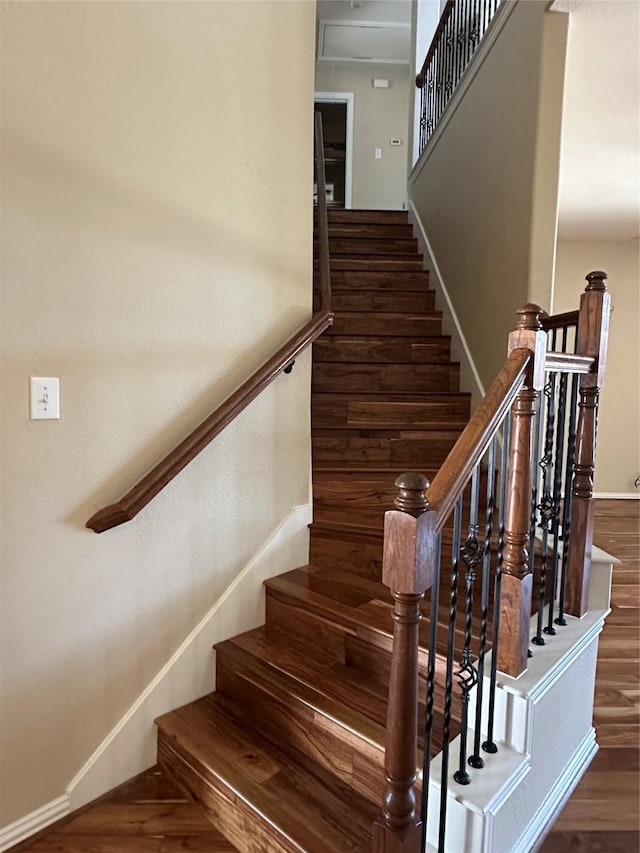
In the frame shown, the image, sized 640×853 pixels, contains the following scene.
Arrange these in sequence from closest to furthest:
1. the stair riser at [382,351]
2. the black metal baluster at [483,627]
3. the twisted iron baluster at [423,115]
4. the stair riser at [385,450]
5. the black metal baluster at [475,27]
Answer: the black metal baluster at [483,627] → the stair riser at [385,450] → the stair riser at [382,351] → the black metal baluster at [475,27] → the twisted iron baluster at [423,115]

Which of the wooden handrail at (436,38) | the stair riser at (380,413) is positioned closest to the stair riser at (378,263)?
the stair riser at (380,413)

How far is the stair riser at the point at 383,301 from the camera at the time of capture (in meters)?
3.97

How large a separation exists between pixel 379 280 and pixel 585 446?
261 cm

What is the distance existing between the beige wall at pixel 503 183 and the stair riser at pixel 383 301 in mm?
241

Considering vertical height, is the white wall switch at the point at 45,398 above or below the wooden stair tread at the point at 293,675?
above

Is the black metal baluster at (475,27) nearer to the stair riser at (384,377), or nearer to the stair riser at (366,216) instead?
the stair riser at (366,216)

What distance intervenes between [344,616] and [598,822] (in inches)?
37.5

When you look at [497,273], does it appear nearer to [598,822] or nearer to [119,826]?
[598,822]

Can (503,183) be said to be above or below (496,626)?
above

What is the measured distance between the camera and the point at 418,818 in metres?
1.25

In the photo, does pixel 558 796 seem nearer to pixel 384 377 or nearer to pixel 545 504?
pixel 545 504

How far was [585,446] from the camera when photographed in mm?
1952

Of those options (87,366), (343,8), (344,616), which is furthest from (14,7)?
(343,8)

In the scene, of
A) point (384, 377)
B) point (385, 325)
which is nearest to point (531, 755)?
point (384, 377)
